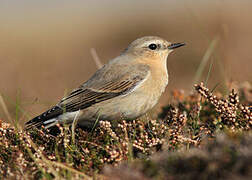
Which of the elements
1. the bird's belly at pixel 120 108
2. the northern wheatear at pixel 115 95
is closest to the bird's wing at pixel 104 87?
the northern wheatear at pixel 115 95

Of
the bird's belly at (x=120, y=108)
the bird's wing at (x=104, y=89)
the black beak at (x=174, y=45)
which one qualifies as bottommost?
the bird's belly at (x=120, y=108)

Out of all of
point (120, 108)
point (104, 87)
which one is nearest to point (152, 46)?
point (104, 87)

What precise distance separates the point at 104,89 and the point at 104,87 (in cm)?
5

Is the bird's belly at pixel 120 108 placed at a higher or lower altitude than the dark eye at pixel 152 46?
lower

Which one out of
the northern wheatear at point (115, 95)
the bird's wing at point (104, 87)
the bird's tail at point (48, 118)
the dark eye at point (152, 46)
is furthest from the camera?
the dark eye at point (152, 46)

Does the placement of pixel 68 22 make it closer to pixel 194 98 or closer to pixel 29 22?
pixel 29 22

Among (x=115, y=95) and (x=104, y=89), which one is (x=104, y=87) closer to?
(x=104, y=89)

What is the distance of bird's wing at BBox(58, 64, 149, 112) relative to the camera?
23.5 feet

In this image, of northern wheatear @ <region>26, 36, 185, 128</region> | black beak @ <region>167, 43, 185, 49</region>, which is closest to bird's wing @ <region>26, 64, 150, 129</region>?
northern wheatear @ <region>26, 36, 185, 128</region>

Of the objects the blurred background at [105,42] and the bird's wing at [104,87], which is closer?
the bird's wing at [104,87]

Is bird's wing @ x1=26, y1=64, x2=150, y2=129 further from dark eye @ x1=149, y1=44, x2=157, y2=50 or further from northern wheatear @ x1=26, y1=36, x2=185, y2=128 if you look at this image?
dark eye @ x1=149, y1=44, x2=157, y2=50

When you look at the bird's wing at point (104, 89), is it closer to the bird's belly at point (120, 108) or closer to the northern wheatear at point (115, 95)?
the northern wheatear at point (115, 95)

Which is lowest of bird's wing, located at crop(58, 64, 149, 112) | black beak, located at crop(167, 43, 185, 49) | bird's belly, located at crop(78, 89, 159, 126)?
bird's belly, located at crop(78, 89, 159, 126)

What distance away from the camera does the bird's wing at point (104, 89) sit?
282 inches
